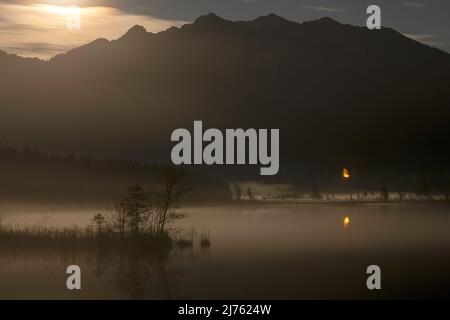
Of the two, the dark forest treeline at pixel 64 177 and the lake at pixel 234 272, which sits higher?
the dark forest treeline at pixel 64 177

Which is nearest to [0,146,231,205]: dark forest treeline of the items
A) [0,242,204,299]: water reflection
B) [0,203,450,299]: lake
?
[0,203,450,299]: lake

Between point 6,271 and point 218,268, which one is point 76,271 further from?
point 218,268

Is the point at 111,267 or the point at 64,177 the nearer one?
the point at 111,267

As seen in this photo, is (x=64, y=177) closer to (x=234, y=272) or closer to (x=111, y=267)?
(x=111, y=267)

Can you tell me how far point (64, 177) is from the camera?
144375 mm

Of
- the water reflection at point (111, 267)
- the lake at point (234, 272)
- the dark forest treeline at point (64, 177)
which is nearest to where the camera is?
the water reflection at point (111, 267)

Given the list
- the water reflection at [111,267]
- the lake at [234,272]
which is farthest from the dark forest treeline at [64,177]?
the water reflection at [111,267]

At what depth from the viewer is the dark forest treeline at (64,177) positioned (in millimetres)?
134875

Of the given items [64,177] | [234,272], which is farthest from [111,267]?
[64,177]

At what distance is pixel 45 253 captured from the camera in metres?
54.7

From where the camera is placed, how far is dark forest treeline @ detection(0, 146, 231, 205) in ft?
443

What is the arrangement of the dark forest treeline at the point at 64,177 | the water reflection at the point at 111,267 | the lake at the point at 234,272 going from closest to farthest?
the water reflection at the point at 111,267
the lake at the point at 234,272
the dark forest treeline at the point at 64,177

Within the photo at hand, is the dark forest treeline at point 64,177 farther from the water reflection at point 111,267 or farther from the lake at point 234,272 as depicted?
the water reflection at point 111,267
